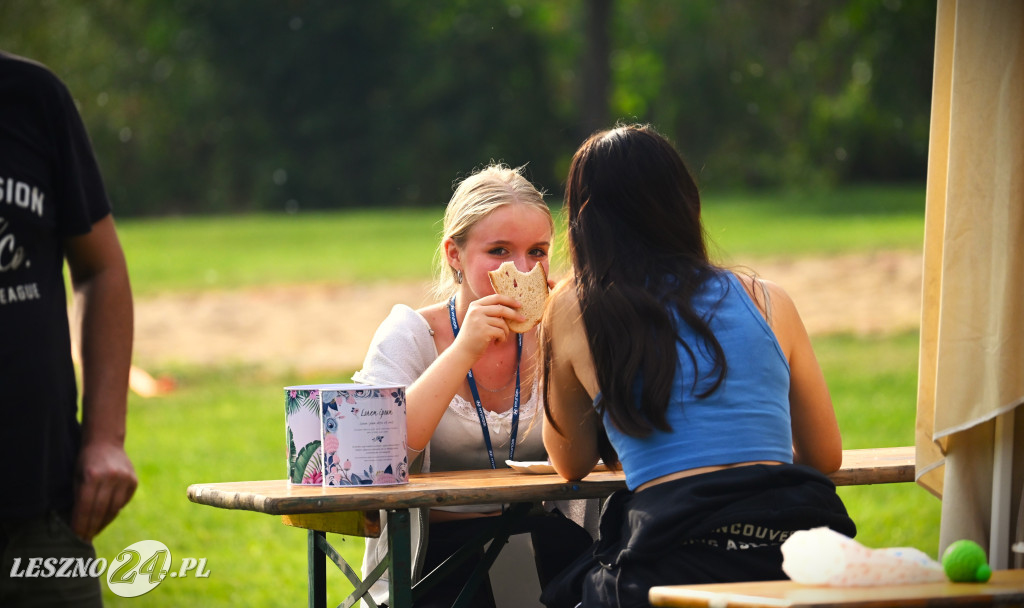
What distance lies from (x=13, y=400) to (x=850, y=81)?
136 feet

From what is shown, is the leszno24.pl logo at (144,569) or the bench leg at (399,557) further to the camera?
the leszno24.pl logo at (144,569)

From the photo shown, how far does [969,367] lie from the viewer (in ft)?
9.29

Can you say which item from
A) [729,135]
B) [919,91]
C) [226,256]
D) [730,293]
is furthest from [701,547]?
[729,135]

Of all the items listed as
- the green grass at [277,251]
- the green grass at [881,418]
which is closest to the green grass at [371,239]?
the green grass at [277,251]

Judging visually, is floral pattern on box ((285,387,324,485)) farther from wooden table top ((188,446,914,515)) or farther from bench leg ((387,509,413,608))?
bench leg ((387,509,413,608))

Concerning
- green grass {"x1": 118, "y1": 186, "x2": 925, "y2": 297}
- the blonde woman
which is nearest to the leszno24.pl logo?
the blonde woman

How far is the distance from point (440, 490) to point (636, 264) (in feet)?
2.19

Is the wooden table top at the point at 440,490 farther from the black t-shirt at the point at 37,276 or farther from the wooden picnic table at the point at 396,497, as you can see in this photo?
the black t-shirt at the point at 37,276

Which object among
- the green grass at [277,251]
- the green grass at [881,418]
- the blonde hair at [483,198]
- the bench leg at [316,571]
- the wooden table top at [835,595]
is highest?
the blonde hair at [483,198]

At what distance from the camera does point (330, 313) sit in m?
17.9

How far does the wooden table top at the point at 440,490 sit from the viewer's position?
8.46 ft

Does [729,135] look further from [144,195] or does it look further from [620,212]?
[620,212]

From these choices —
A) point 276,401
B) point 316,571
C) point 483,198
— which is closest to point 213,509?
point 276,401

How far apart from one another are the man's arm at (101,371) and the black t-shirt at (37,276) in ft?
0.11
